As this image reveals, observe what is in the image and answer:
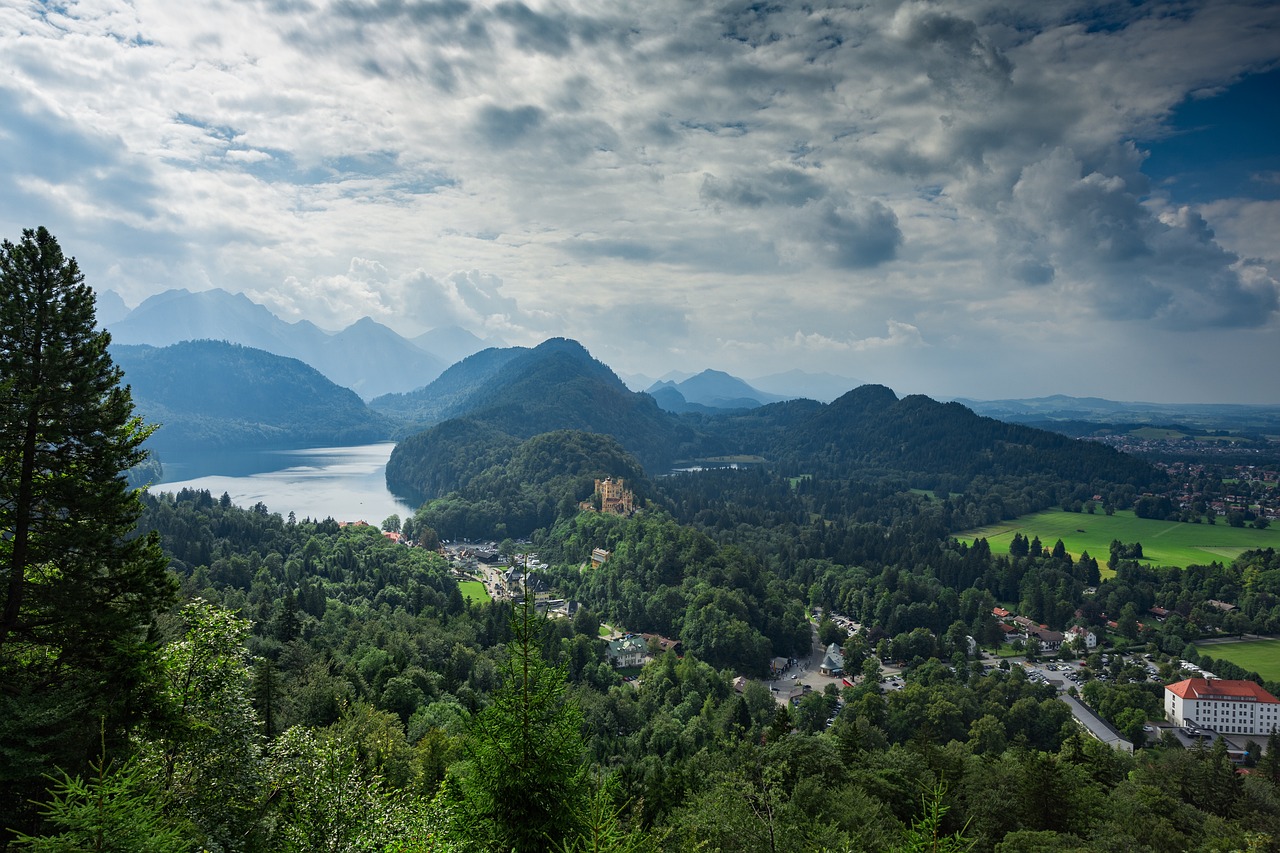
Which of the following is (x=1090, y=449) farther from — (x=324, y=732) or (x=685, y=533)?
(x=324, y=732)

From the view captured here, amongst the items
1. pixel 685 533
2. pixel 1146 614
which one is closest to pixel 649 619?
pixel 685 533

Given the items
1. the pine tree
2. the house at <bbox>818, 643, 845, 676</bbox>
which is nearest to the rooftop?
the house at <bbox>818, 643, 845, 676</bbox>

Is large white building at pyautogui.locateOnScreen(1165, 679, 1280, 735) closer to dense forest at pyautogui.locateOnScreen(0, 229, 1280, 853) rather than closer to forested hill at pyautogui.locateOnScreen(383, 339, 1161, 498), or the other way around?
dense forest at pyautogui.locateOnScreen(0, 229, 1280, 853)

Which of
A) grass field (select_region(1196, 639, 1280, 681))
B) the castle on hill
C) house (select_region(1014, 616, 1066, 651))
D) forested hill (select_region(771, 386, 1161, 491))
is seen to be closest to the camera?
grass field (select_region(1196, 639, 1280, 681))

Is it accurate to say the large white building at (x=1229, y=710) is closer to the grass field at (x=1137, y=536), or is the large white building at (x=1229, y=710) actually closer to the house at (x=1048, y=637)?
the house at (x=1048, y=637)

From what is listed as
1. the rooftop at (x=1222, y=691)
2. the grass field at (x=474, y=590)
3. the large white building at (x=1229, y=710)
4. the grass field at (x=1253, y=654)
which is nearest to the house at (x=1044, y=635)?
the grass field at (x=1253, y=654)

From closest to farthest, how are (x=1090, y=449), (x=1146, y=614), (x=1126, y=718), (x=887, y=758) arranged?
(x=887, y=758) < (x=1126, y=718) < (x=1146, y=614) < (x=1090, y=449)

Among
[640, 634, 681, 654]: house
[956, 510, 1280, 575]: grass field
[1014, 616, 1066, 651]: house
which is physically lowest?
[1014, 616, 1066, 651]: house
